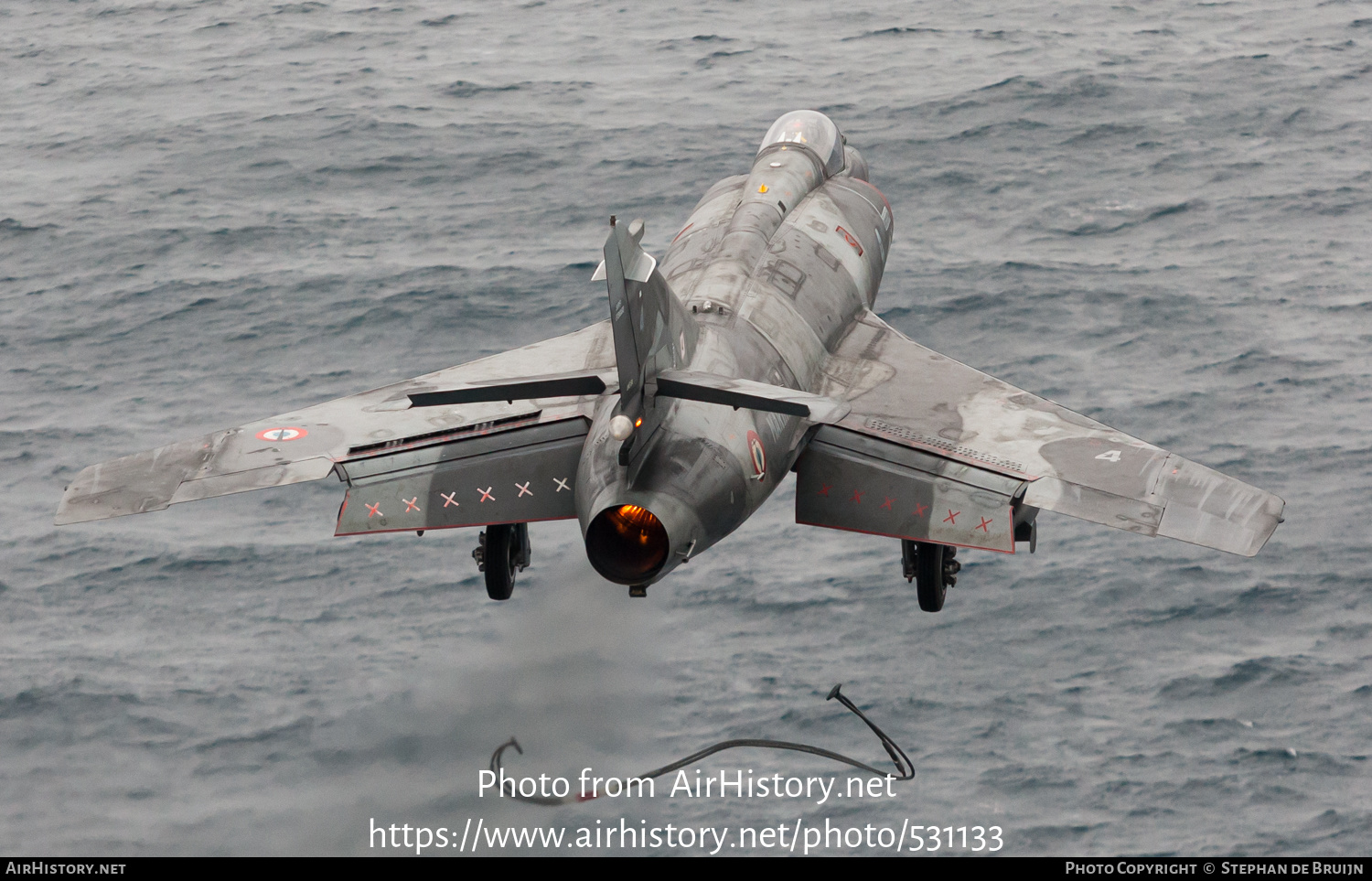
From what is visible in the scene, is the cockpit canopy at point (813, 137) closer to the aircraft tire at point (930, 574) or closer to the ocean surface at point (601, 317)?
the ocean surface at point (601, 317)

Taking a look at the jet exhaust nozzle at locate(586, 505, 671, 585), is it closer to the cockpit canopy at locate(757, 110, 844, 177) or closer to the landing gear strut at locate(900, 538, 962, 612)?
the landing gear strut at locate(900, 538, 962, 612)

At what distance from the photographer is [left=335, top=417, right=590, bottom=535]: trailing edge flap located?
37.8m

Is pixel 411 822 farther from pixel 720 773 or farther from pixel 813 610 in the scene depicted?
pixel 813 610

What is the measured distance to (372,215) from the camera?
7306 cm

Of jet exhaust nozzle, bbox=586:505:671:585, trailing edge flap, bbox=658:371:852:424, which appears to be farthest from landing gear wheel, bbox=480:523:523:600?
trailing edge flap, bbox=658:371:852:424

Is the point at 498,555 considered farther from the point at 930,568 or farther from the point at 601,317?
the point at 601,317

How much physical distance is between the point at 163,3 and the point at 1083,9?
1911 inches

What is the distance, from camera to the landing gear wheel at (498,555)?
40844 mm

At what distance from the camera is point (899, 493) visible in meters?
38.0

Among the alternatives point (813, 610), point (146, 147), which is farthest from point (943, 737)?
point (146, 147)

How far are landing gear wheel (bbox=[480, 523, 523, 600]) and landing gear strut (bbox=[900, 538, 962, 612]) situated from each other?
9.12 m

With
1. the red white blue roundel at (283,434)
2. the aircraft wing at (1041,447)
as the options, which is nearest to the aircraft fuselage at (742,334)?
the aircraft wing at (1041,447)

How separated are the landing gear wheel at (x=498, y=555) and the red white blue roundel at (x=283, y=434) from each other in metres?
4.75


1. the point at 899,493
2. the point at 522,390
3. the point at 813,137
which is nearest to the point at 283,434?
the point at 522,390
